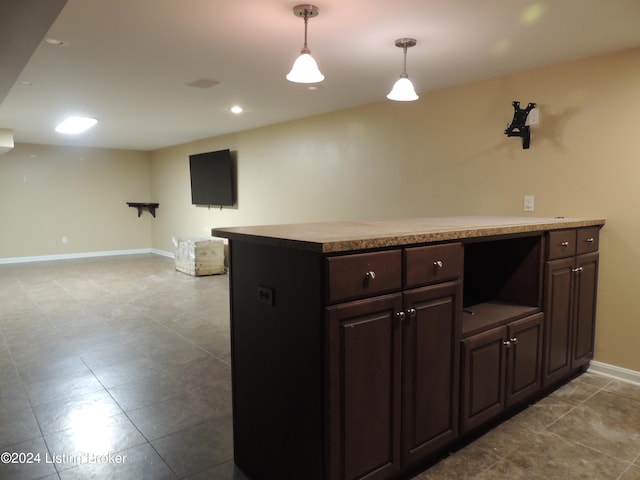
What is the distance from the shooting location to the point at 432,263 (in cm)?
185

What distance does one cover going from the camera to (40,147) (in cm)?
823

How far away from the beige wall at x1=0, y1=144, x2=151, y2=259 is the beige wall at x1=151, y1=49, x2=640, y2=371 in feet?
15.2

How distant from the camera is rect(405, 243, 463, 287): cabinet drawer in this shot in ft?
5.81

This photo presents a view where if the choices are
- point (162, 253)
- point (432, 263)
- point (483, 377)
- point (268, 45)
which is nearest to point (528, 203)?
point (483, 377)

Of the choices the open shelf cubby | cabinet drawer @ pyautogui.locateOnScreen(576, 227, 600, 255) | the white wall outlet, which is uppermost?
the white wall outlet

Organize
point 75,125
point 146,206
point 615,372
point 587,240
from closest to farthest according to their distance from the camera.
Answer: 1. point 587,240
2. point 615,372
3. point 75,125
4. point 146,206

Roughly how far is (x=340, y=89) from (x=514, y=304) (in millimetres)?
2397

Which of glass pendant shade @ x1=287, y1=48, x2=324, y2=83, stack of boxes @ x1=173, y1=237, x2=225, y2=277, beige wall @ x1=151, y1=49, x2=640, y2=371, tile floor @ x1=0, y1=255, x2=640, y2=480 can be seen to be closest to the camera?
tile floor @ x1=0, y1=255, x2=640, y2=480

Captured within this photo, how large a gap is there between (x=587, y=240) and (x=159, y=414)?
2840 millimetres

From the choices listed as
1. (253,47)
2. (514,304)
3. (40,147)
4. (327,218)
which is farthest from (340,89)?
(40,147)

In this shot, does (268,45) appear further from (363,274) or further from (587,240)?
(587,240)

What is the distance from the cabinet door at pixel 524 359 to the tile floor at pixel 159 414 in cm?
16

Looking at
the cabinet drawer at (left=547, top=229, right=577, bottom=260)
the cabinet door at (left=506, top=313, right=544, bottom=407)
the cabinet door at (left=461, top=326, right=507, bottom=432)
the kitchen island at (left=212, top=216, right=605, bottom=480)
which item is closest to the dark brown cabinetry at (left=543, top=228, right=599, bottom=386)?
the cabinet drawer at (left=547, top=229, right=577, bottom=260)

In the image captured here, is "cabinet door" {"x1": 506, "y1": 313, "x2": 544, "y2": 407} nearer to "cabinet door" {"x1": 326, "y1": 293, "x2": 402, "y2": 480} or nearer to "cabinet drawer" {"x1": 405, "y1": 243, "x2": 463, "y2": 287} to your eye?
"cabinet drawer" {"x1": 405, "y1": 243, "x2": 463, "y2": 287}
